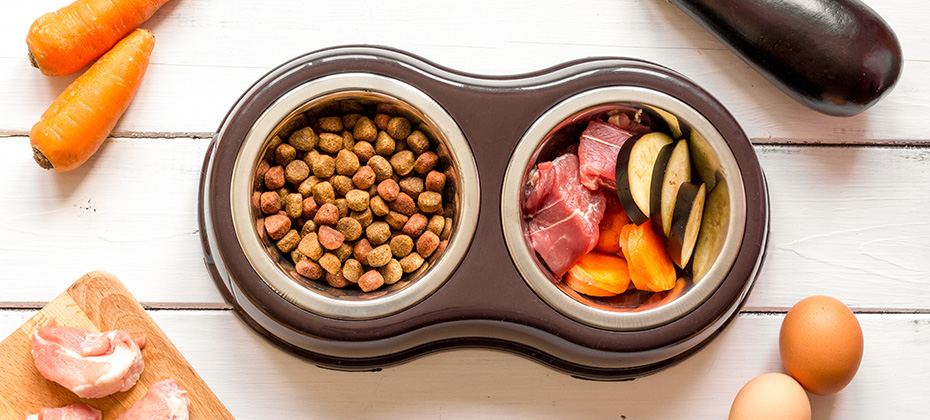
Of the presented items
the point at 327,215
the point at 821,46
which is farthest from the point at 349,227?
the point at 821,46

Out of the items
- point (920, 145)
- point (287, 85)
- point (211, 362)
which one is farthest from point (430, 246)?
point (920, 145)

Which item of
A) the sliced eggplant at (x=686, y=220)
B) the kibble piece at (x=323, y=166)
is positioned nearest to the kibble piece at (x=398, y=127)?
the kibble piece at (x=323, y=166)

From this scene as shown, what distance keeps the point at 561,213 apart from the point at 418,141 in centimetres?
27

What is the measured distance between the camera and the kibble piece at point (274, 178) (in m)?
1.14

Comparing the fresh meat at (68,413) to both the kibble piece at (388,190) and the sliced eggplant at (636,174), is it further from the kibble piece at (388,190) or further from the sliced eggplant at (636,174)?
the sliced eggplant at (636,174)

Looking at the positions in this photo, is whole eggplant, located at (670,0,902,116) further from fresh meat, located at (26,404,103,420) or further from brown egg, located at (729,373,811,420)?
fresh meat, located at (26,404,103,420)

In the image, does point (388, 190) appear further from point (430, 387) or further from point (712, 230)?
point (712, 230)

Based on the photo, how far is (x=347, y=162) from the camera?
3.80ft

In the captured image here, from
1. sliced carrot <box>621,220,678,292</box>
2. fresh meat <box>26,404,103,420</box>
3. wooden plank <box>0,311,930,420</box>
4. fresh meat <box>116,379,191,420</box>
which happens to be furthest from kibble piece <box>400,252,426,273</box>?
fresh meat <box>26,404,103,420</box>

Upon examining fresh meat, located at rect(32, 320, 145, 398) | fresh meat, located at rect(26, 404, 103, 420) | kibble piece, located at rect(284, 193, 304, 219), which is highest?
kibble piece, located at rect(284, 193, 304, 219)

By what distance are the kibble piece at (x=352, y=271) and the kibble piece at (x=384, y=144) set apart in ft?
0.65

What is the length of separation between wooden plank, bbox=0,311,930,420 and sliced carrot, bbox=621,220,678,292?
0.84 ft

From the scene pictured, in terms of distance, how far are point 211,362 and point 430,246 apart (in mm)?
498

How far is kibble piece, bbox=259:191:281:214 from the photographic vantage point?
1.13 m
